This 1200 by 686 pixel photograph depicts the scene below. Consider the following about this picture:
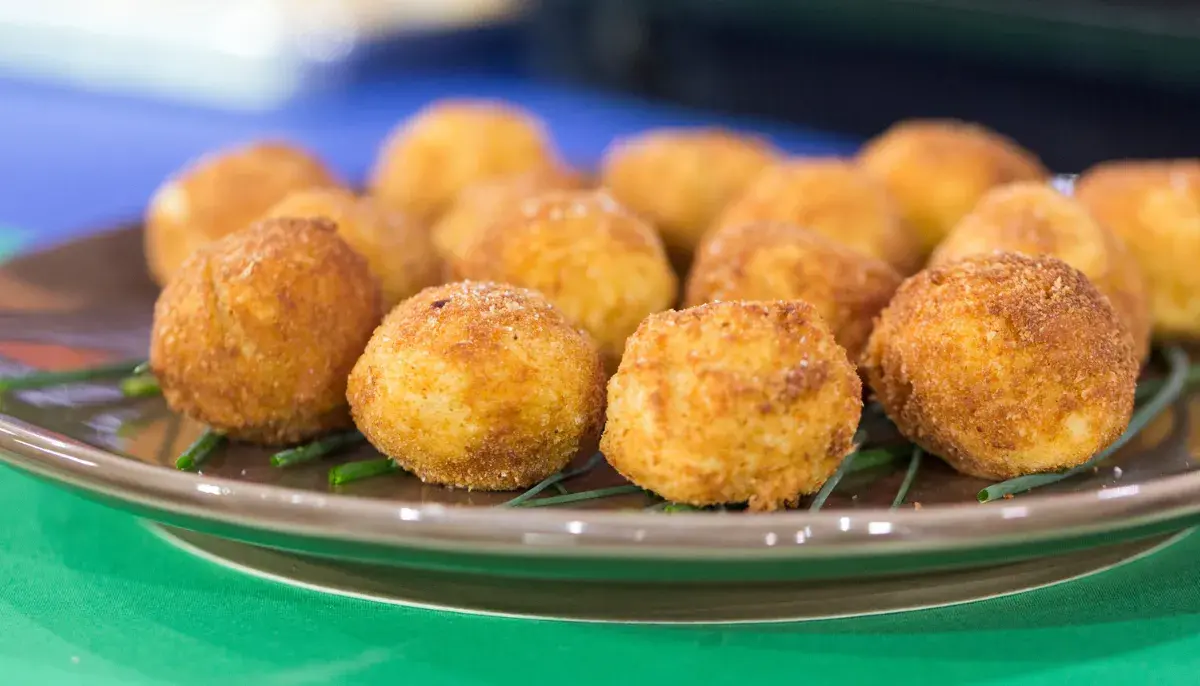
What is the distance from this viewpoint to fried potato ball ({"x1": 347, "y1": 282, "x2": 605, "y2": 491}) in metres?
1.02

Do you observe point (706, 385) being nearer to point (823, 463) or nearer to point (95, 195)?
point (823, 463)

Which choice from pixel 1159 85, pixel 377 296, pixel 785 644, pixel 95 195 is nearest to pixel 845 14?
pixel 1159 85

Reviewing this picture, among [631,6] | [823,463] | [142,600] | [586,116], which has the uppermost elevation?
[823,463]

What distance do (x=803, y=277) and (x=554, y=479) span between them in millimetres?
342

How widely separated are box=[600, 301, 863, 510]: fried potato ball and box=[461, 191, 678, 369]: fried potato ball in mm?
250

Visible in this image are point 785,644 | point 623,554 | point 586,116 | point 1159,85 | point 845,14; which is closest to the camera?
point 623,554

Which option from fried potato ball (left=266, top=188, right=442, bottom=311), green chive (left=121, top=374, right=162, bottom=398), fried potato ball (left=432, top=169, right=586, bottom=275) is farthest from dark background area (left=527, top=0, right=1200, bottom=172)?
green chive (left=121, top=374, right=162, bottom=398)

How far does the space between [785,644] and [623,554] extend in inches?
7.2

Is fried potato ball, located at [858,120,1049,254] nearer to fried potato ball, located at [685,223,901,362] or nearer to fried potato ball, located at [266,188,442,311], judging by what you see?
fried potato ball, located at [685,223,901,362]

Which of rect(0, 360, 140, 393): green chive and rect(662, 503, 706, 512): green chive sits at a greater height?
rect(662, 503, 706, 512): green chive

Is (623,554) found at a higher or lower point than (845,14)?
higher

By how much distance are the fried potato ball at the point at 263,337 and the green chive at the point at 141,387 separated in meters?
0.08

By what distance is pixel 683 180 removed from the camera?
1678mm

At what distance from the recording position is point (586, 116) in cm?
461
